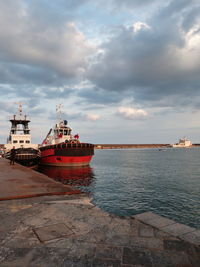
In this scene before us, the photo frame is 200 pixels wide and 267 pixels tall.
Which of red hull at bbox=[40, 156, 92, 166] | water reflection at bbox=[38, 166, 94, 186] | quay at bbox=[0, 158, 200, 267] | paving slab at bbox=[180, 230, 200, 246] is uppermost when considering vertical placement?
quay at bbox=[0, 158, 200, 267]

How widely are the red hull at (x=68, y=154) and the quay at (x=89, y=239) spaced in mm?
24380

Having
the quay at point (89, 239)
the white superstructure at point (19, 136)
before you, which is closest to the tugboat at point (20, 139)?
the white superstructure at point (19, 136)

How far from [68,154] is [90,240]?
89.6 feet

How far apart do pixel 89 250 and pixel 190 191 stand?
54.1 feet

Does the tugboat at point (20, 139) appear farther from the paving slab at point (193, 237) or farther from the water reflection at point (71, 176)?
the paving slab at point (193, 237)

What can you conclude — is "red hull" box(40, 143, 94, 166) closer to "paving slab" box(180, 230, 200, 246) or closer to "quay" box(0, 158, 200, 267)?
"quay" box(0, 158, 200, 267)

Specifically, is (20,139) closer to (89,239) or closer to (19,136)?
(19,136)

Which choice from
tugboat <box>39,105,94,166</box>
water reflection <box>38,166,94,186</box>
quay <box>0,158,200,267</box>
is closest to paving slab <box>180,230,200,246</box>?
quay <box>0,158,200,267</box>

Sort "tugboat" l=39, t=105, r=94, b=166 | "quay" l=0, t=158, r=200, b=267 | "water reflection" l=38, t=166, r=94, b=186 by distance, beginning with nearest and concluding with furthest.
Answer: "quay" l=0, t=158, r=200, b=267
"water reflection" l=38, t=166, r=94, b=186
"tugboat" l=39, t=105, r=94, b=166

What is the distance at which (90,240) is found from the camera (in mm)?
4121

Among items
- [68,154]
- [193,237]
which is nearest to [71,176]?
[68,154]

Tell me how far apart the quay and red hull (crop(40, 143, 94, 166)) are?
2438 cm

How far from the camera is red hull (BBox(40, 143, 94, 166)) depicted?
30500 millimetres

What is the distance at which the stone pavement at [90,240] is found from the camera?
11.3 ft
